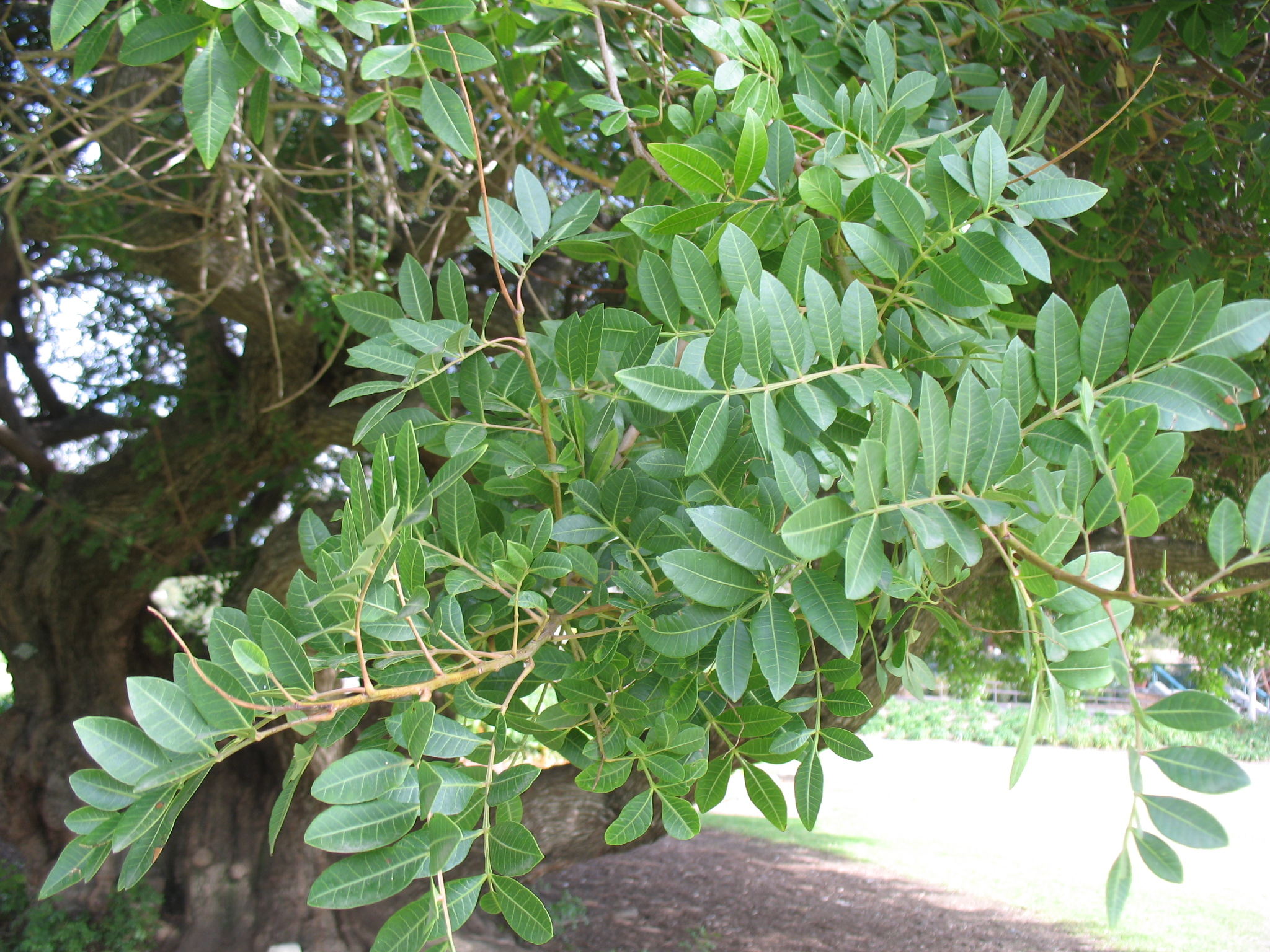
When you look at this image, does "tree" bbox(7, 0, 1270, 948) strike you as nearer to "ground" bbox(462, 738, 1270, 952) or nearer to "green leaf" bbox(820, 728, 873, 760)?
"green leaf" bbox(820, 728, 873, 760)

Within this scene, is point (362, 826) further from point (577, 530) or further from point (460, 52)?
point (460, 52)

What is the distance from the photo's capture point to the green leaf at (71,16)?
72 cm

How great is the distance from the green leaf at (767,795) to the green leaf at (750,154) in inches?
22.4

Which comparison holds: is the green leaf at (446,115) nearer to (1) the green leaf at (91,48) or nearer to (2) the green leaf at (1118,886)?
(1) the green leaf at (91,48)

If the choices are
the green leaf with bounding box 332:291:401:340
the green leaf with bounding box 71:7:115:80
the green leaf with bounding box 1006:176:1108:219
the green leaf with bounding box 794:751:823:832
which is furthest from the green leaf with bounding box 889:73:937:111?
the green leaf with bounding box 71:7:115:80

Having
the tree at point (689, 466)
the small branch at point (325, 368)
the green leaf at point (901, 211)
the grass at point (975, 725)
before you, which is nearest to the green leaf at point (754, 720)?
the tree at point (689, 466)

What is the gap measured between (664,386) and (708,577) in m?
0.14

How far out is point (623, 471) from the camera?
72cm

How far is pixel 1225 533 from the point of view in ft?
1.69

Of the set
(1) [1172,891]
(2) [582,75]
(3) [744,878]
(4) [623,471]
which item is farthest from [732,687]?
(1) [1172,891]

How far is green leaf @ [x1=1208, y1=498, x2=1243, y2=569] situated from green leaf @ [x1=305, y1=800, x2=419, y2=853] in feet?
1.78

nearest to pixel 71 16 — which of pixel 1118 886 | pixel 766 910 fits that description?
pixel 1118 886

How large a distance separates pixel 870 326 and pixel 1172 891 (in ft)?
18.2

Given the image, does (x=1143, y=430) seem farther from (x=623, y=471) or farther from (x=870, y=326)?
(x=623, y=471)
